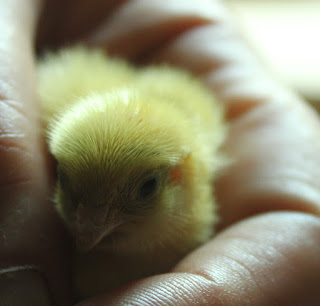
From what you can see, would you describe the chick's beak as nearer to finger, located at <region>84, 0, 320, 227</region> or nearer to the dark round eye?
the dark round eye

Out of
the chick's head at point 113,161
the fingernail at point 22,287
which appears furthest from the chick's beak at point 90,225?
the fingernail at point 22,287

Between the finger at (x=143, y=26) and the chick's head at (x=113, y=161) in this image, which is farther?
the finger at (x=143, y=26)

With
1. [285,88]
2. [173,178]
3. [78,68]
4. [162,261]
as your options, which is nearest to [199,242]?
[162,261]

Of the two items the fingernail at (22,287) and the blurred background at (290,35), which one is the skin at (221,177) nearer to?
the fingernail at (22,287)

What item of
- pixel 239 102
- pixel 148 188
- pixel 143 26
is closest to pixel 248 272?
pixel 148 188

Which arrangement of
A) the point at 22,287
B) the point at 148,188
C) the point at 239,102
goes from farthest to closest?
the point at 239,102
the point at 148,188
the point at 22,287

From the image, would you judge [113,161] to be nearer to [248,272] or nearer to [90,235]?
[90,235]

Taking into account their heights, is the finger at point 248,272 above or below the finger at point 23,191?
below
